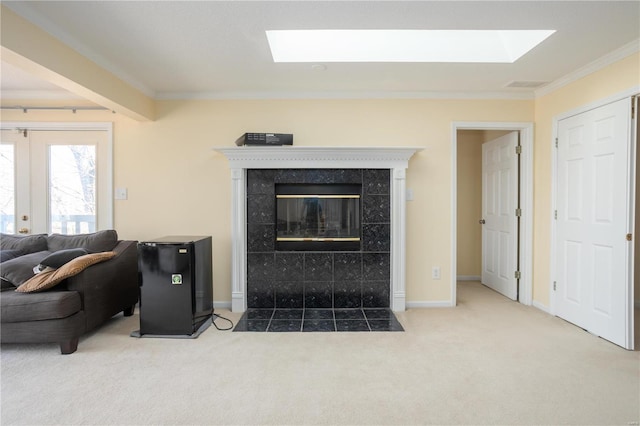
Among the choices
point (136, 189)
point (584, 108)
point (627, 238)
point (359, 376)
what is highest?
point (584, 108)

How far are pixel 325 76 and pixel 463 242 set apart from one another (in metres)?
3.19

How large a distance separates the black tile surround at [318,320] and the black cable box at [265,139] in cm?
172

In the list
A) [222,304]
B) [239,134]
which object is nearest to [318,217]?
[239,134]

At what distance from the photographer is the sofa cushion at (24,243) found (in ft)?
10.1

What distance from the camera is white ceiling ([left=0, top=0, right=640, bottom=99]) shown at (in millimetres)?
1978

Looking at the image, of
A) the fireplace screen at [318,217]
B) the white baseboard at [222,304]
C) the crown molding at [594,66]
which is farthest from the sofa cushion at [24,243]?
the crown molding at [594,66]

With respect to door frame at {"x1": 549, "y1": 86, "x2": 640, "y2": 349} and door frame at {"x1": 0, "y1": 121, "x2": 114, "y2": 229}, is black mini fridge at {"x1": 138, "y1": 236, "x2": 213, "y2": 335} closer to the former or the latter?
door frame at {"x1": 0, "y1": 121, "x2": 114, "y2": 229}

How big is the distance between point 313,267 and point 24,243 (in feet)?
9.10

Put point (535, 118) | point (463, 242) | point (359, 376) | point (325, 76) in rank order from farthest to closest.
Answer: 1. point (463, 242)
2. point (535, 118)
3. point (325, 76)
4. point (359, 376)

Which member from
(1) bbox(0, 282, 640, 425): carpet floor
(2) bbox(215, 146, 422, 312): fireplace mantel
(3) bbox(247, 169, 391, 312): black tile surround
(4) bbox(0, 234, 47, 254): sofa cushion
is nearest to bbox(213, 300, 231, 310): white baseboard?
(2) bbox(215, 146, 422, 312): fireplace mantel

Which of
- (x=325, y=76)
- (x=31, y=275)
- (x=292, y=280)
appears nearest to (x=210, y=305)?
(x=292, y=280)

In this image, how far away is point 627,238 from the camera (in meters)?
2.51

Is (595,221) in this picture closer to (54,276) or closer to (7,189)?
(54,276)

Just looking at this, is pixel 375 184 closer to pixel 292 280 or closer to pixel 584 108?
pixel 292 280
